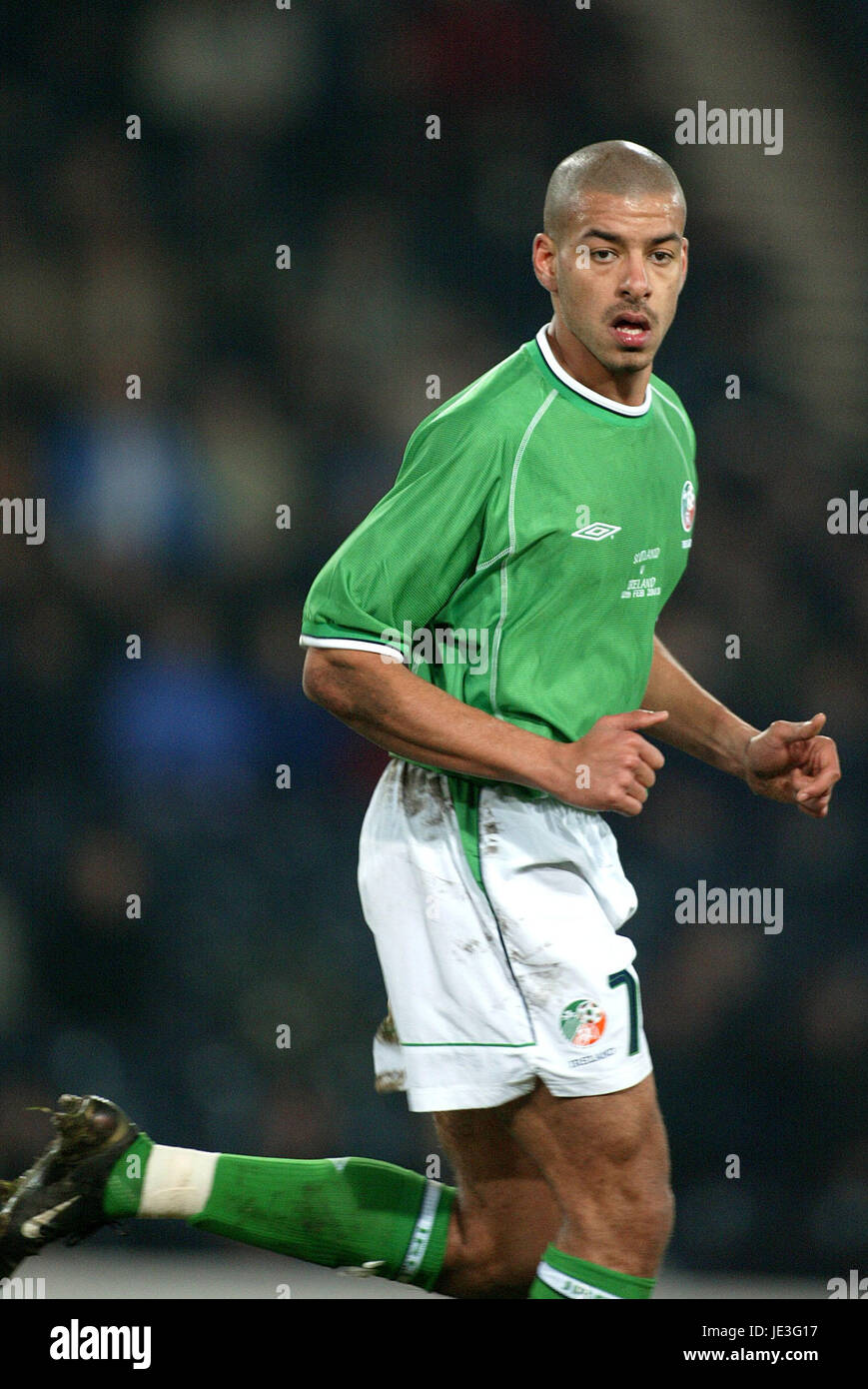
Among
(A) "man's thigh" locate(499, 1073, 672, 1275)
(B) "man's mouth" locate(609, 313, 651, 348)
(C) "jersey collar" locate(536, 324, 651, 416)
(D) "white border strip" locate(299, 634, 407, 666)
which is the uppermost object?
(B) "man's mouth" locate(609, 313, 651, 348)

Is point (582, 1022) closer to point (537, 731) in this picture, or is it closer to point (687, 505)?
point (537, 731)

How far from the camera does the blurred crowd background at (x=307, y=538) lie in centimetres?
378

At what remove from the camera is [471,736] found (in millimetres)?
2537

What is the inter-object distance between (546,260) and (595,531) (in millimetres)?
422

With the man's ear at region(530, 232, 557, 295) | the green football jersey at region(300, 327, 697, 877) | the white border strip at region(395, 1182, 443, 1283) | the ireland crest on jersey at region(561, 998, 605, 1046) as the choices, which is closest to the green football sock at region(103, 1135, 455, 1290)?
the white border strip at region(395, 1182, 443, 1283)

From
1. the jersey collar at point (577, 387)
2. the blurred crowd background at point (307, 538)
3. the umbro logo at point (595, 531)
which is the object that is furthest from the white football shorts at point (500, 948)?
the blurred crowd background at point (307, 538)

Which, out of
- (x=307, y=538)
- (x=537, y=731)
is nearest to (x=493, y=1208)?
(x=537, y=731)

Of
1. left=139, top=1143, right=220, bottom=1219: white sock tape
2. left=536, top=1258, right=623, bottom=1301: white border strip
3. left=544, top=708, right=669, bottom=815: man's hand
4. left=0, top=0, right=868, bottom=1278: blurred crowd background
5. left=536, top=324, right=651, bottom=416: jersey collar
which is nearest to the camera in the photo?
left=544, top=708, right=669, bottom=815: man's hand

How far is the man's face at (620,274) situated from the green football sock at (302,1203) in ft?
4.22

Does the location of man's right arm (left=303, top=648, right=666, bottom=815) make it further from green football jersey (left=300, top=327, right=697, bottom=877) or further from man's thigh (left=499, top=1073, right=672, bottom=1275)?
man's thigh (left=499, top=1073, right=672, bottom=1275)

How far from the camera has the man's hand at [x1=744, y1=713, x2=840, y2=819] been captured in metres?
2.78

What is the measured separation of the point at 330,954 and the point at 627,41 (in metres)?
1.94

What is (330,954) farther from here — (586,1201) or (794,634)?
(586,1201)

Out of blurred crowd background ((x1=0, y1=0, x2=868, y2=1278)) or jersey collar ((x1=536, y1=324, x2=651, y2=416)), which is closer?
jersey collar ((x1=536, y1=324, x2=651, y2=416))
